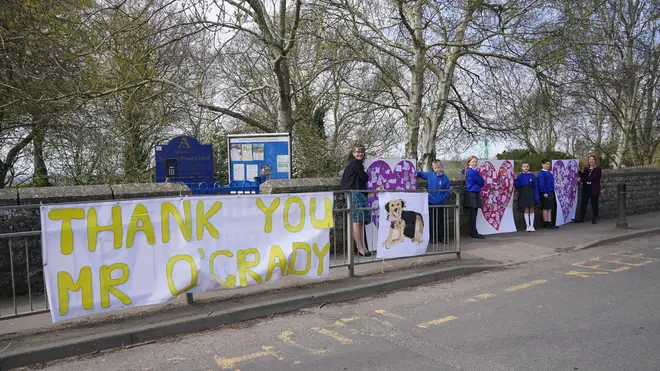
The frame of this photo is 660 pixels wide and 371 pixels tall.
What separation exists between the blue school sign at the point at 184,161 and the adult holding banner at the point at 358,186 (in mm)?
4656

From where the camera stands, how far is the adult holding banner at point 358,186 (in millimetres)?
7777

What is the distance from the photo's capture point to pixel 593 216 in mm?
12750

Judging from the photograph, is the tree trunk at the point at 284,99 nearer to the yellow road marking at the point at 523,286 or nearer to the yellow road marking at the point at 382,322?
the yellow road marking at the point at 523,286

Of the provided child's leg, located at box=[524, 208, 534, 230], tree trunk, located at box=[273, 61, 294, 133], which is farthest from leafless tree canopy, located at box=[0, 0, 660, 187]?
child's leg, located at box=[524, 208, 534, 230]

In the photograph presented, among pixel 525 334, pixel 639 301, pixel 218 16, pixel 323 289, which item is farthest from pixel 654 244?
pixel 218 16

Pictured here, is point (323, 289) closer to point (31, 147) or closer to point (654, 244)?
A: point (654, 244)

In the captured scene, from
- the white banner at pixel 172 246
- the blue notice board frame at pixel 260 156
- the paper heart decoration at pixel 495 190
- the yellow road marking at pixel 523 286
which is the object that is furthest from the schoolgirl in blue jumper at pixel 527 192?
the white banner at pixel 172 246

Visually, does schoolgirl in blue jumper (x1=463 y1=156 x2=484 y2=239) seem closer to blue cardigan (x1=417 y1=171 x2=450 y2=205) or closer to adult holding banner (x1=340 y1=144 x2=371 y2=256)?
blue cardigan (x1=417 y1=171 x2=450 y2=205)

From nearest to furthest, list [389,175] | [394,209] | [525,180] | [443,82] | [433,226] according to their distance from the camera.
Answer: [394,209] < [433,226] < [389,175] < [525,180] < [443,82]

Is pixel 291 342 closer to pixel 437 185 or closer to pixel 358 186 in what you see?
pixel 358 186

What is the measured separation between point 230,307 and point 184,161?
6.41 m

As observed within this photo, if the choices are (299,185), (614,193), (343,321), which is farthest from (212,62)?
(614,193)

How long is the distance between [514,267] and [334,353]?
479 centimetres

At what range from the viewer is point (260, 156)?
10.5 metres
